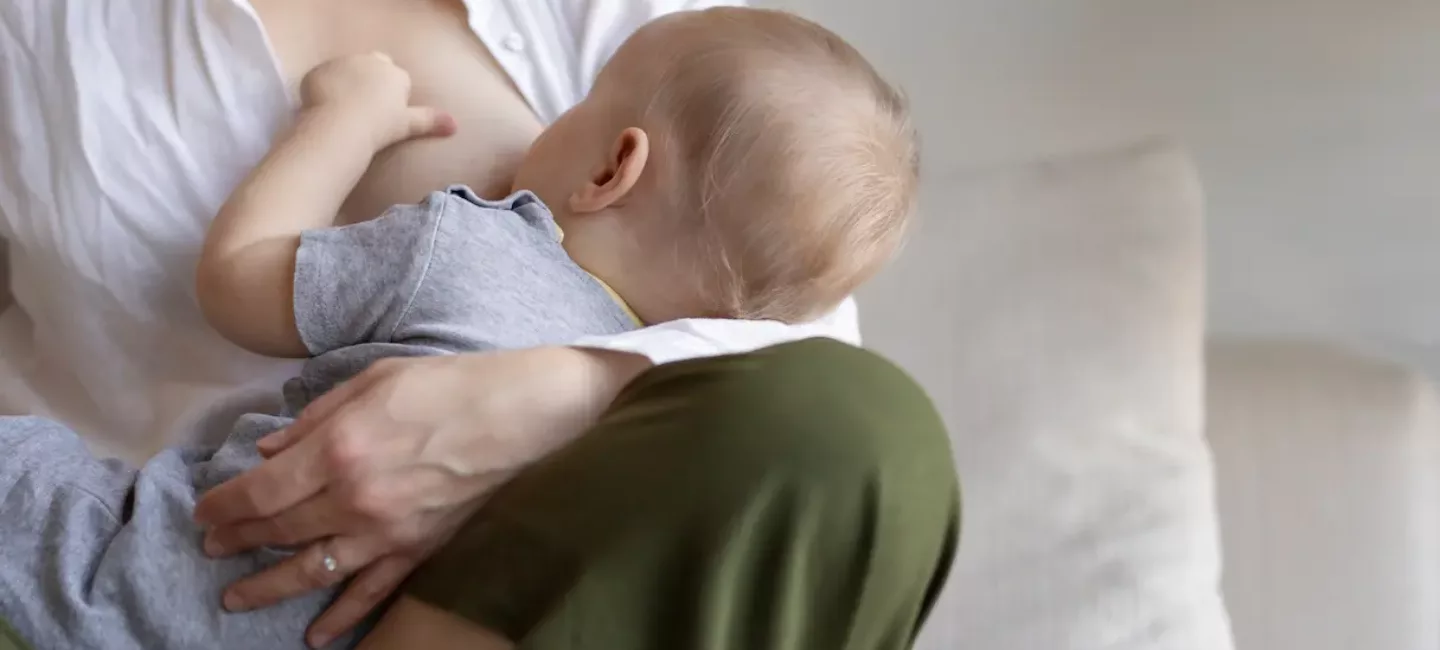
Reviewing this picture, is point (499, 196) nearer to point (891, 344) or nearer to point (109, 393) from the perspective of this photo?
point (109, 393)

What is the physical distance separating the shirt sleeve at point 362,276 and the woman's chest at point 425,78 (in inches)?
6.3

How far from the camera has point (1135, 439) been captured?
1.15m

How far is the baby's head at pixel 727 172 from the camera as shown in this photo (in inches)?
32.2

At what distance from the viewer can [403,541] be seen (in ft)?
2.15

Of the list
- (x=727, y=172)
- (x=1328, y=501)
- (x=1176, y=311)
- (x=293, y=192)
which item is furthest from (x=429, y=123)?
(x=1328, y=501)

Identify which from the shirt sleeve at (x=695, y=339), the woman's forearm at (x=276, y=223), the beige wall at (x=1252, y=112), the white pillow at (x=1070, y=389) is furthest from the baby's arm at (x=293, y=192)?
the beige wall at (x=1252, y=112)

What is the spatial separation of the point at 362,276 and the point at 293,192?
0.32 feet

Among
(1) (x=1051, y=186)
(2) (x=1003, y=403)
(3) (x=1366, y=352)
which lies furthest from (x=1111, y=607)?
(3) (x=1366, y=352)

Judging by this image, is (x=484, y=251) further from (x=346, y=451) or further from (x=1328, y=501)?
(x=1328, y=501)

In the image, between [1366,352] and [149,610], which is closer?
[149,610]

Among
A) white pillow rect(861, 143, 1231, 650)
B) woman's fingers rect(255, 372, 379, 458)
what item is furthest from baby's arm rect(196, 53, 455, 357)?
white pillow rect(861, 143, 1231, 650)

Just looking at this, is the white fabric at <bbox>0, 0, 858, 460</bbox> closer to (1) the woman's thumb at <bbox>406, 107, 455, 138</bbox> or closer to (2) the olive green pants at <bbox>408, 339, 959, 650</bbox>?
(1) the woman's thumb at <bbox>406, 107, 455, 138</bbox>

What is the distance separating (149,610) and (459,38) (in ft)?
1.80

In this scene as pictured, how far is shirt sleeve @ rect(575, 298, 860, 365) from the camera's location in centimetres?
69
